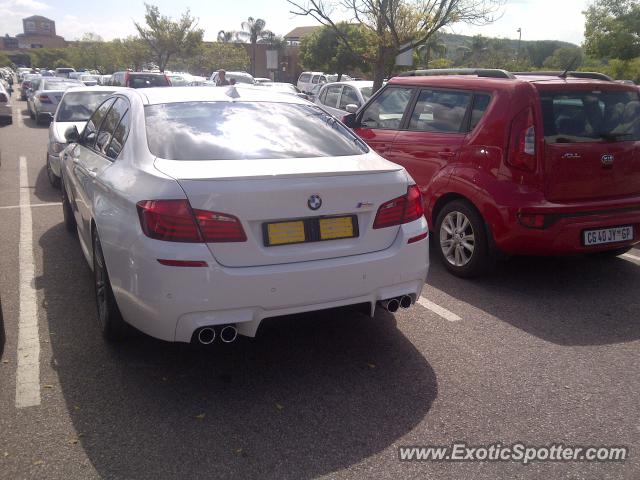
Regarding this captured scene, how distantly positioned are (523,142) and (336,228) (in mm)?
2218

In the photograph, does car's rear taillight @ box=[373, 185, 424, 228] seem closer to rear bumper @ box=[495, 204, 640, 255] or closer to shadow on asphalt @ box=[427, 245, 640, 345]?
shadow on asphalt @ box=[427, 245, 640, 345]

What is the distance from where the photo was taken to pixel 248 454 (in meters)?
2.83

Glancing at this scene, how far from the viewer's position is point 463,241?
535 centimetres

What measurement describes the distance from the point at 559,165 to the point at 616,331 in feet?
4.43

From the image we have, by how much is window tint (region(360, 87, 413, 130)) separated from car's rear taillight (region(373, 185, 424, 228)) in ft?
9.00

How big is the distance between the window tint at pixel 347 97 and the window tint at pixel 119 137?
890 cm

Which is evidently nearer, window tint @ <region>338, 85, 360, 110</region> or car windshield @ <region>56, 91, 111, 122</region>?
car windshield @ <region>56, 91, 111, 122</region>

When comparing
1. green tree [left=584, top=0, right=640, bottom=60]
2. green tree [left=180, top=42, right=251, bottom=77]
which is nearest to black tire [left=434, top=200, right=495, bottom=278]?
green tree [left=584, top=0, right=640, bottom=60]

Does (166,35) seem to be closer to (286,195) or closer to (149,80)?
(149,80)

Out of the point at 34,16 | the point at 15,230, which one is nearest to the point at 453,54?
the point at 15,230

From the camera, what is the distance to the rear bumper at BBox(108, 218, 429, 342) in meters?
3.07

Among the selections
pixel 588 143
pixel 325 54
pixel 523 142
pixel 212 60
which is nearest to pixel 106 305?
pixel 523 142

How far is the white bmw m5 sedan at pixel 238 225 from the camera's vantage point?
121 inches

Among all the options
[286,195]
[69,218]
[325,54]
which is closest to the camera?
[286,195]
